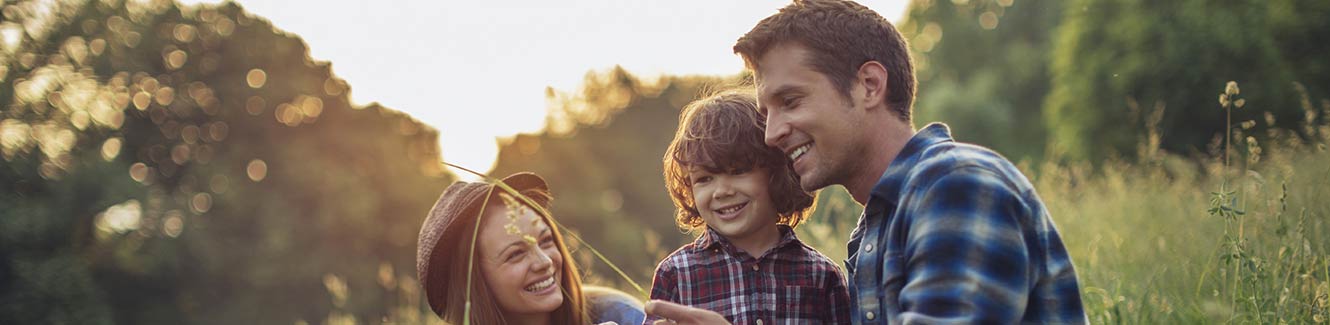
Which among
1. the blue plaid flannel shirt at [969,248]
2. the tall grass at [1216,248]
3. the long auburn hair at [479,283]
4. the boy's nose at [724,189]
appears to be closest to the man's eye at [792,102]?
the blue plaid flannel shirt at [969,248]

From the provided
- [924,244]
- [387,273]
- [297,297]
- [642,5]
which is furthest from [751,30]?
[297,297]

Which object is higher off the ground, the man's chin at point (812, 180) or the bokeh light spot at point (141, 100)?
the man's chin at point (812, 180)

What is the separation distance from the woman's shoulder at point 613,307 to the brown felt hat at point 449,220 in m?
0.52

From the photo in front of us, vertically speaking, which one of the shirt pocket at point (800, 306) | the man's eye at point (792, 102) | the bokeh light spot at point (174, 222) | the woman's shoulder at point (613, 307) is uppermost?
the man's eye at point (792, 102)

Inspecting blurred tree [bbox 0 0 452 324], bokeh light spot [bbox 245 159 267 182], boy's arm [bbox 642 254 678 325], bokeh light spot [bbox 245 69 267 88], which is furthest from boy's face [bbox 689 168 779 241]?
bokeh light spot [bbox 245 69 267 88]

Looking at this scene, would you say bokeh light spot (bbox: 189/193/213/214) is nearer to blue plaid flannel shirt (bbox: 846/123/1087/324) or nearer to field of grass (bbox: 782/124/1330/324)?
field of grass (bbox: 782/124/1330/324)

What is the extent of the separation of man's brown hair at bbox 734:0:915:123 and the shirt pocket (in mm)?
804

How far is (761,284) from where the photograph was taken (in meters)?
3.06

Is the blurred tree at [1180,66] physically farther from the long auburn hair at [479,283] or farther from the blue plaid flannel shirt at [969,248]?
the blue plaid flannel shirt at [969,248]

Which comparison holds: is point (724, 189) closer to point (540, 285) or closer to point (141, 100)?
point (540, 285)

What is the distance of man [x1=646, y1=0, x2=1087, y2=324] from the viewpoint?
1.86m

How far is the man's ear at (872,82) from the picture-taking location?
7.72 feet

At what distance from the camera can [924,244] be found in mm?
1908

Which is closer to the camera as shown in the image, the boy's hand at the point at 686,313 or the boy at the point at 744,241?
the boy's hand at the point at 686,313
